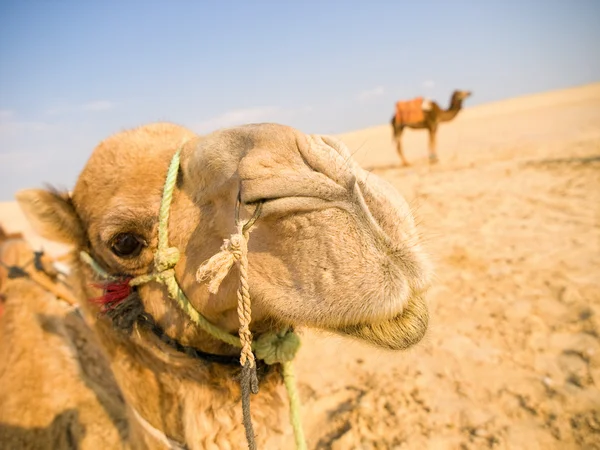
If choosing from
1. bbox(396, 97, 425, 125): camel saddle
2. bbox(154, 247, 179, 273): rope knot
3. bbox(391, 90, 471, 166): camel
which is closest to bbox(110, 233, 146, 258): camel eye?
bbox(154, 247, 179, 273): rope knot

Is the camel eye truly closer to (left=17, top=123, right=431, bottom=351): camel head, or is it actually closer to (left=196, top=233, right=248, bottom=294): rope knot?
(left=17, top=123, right=431, bottom=351): camel head

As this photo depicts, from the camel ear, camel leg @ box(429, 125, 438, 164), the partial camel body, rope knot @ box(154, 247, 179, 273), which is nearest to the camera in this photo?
rope knot @ box(154, 247, 179, 273)

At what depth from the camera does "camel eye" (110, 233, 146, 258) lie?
1485 millimetres

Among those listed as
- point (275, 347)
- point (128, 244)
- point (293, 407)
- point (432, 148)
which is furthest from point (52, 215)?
point (432, 148)

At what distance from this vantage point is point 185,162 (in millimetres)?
1438

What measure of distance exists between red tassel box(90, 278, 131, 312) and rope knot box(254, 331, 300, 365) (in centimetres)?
53

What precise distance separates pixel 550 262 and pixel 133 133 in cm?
444

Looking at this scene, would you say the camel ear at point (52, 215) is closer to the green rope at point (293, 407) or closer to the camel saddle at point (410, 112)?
the green rope at point (293, 407)

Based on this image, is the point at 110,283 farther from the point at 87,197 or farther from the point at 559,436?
the point at 559,436

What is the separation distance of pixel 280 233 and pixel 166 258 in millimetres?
535

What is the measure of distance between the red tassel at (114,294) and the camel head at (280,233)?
6 centimetres

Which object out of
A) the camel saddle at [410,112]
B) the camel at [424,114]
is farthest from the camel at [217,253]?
the camel saddle at [410,112]

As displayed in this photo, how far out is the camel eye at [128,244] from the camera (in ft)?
4.87

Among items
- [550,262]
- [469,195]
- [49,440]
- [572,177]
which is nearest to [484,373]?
[550,262]
